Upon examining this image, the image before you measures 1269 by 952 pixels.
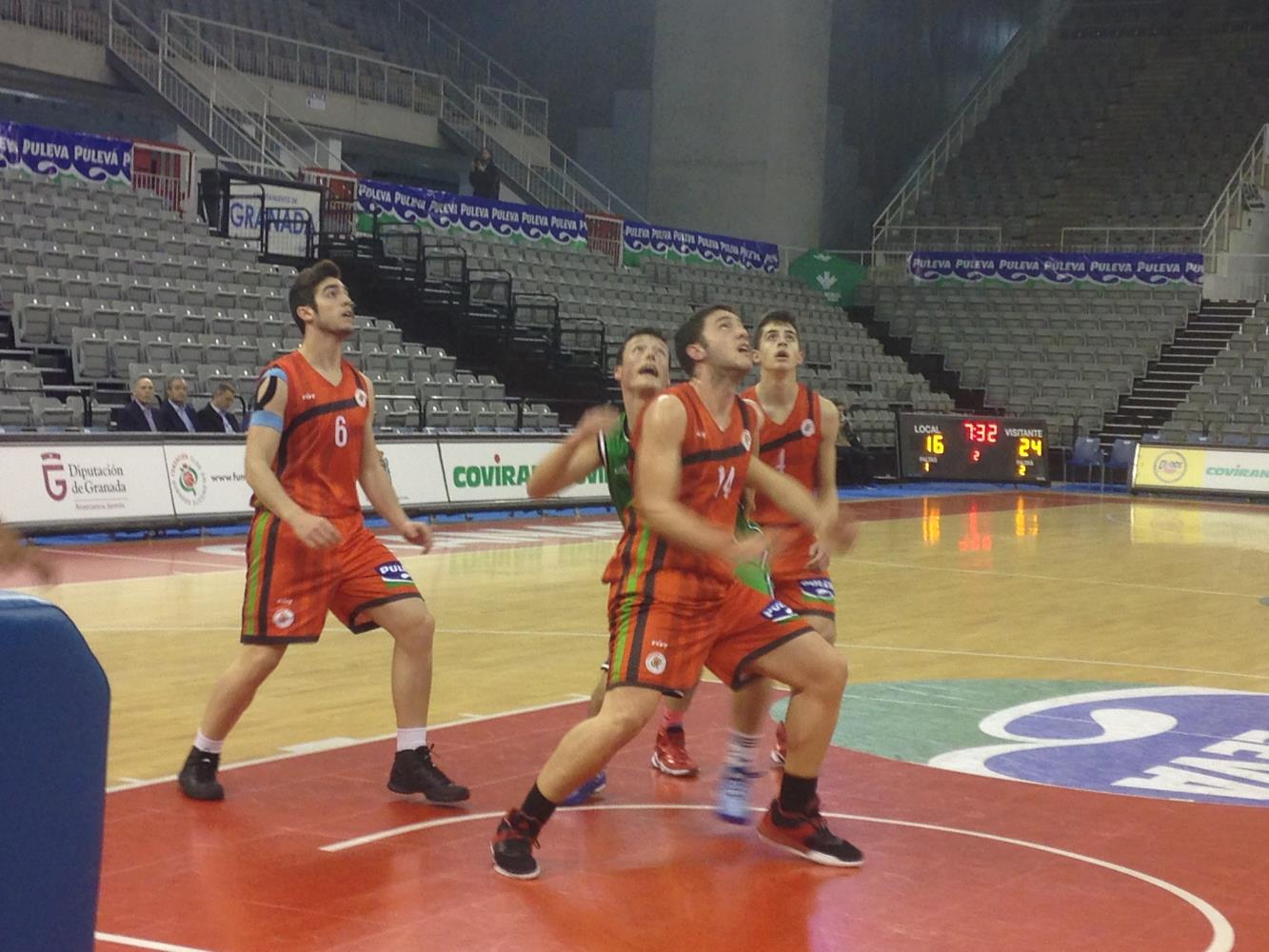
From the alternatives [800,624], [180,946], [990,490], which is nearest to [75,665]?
[180,946]

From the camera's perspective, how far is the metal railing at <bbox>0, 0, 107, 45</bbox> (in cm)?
2832

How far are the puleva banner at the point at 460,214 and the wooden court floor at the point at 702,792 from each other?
15320mm

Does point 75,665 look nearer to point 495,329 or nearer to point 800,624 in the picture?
point 800,624

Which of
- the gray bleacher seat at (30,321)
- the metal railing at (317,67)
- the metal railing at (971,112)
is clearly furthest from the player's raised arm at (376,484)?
the metal railing at (971,112)

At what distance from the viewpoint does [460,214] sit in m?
30.5

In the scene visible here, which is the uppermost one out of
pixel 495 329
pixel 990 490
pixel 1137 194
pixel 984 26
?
pixel 984 26

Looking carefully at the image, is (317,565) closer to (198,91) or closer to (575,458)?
(575,458)

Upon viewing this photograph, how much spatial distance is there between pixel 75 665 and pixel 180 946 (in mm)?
2425

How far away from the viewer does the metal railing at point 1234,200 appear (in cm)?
3681

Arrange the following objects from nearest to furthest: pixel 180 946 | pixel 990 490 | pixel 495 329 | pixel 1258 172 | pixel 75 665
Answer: pixel 75 665, pixel 180 946, pixel 495 329, pixel 990 490, pixel 1258 172

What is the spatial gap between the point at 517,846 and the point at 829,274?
33.5 m

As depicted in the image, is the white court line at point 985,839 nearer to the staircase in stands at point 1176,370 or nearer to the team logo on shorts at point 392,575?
the team logo on shorts at point 392,575

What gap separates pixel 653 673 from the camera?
5699 millimetres

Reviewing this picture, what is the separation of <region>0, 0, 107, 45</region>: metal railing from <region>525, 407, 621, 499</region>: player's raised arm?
25.2 metres
